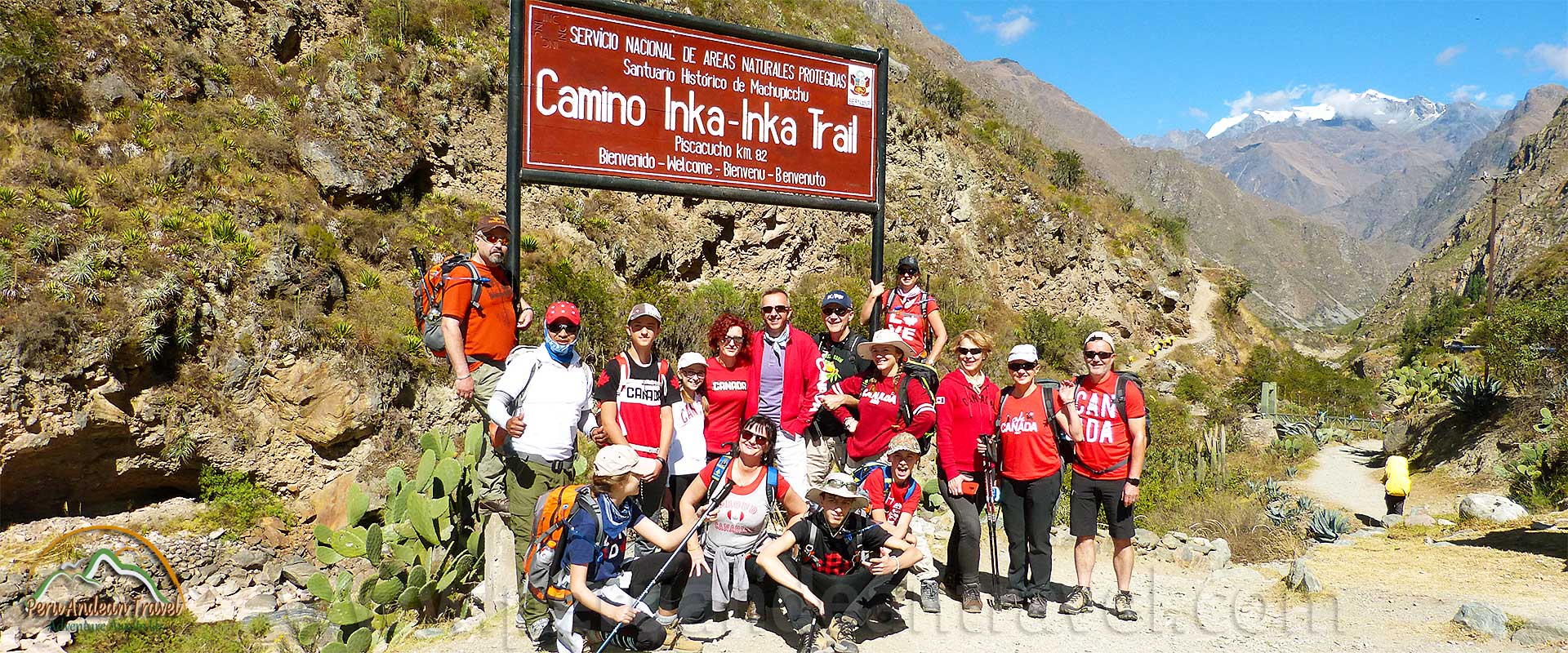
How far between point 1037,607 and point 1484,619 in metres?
2.65

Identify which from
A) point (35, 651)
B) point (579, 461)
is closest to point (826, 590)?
point (579, 461)

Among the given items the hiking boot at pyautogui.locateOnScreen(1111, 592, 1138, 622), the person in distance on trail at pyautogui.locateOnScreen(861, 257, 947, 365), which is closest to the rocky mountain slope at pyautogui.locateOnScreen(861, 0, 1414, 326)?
the person in distance on trail at pyautogui.locateOnScreen(861, 257, 947, 365)

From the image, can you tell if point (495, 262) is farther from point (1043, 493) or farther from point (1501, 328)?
point (1501, 328)

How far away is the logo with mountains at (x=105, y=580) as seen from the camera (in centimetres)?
676

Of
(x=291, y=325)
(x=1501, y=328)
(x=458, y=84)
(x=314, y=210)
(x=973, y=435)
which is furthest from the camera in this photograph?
(x=458, y=84)

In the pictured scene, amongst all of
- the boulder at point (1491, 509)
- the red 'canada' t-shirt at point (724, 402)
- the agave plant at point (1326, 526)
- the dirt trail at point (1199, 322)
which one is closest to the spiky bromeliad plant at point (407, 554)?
the red 'canada' t-shirt at point (724, 402)

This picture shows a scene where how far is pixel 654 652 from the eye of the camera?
402 cm

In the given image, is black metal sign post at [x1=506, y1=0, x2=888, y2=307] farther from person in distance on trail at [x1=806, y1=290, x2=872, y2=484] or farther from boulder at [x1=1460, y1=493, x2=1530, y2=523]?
boulder at [x1=1460, y1=493, x2=1530, y2=523]

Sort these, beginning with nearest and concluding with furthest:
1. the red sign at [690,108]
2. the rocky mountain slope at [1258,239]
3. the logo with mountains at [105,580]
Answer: the red sign at [690,108] < the logo with mountains at [105,580] < the rocky mountain slope at [1258,239]

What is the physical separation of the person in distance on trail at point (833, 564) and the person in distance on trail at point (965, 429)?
0.58 meters

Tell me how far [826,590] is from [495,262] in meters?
2.76

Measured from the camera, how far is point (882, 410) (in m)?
4.59

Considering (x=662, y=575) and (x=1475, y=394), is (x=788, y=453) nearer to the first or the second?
(x=662, y=575)

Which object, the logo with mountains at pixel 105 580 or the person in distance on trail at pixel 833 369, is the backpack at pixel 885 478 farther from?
the logo with mountains at pixel 105 580
